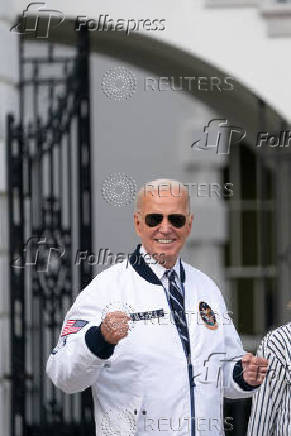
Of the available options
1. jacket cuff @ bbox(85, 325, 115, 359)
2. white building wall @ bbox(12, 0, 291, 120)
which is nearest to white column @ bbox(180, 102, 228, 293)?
white building wall @ bbox(12, 0, 291, 120)

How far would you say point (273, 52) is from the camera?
600 centimetres

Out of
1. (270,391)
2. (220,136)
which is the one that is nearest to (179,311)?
(270,391)

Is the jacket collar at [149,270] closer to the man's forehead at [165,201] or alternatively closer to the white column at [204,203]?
the man's forehead at [165,201]

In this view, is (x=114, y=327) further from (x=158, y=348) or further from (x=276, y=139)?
(x=276, y=139)

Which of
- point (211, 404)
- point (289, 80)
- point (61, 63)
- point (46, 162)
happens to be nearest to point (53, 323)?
point (46, 162)

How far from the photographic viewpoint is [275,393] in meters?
3.87

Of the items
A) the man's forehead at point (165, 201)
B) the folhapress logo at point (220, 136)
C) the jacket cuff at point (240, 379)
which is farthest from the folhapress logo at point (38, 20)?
the jacket cuff at point (240, 379)

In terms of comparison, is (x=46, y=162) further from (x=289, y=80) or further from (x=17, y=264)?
(x=289, y=80)

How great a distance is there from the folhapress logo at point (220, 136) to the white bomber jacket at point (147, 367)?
269 cm

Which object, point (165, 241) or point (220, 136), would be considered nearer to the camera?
point (165, 241)

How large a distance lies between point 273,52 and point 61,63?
113cm

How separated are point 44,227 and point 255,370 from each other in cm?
227

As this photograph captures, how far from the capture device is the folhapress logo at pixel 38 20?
5863mm

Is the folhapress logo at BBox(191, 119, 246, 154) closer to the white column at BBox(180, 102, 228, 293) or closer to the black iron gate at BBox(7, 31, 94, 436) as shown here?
the white column at BBox(180, 102, 228, 293)
